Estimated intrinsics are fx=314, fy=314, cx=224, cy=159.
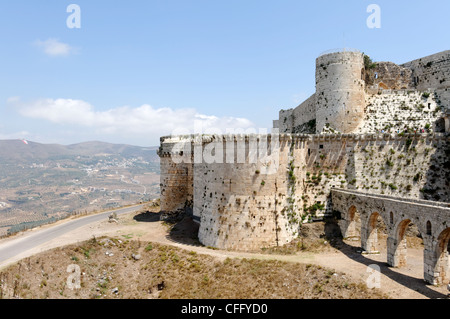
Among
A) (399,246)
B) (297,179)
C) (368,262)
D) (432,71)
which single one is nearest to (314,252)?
(368,262)

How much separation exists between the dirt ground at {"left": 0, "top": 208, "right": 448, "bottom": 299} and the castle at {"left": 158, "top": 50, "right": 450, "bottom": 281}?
126 cm

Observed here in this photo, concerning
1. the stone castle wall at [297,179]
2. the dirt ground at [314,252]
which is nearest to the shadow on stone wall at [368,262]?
the dirt ground at [314,252]

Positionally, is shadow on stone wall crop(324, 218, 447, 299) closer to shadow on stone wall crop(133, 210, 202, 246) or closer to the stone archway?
the stone archway

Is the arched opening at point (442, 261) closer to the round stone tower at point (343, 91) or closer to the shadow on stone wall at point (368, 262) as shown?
the shadow on stone wall at point (368, 262)

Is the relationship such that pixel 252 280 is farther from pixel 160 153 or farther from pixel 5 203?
pixel 5 203

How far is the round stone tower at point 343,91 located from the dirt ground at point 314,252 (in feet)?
46.9

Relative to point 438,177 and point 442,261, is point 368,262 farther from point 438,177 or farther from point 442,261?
point 438,177

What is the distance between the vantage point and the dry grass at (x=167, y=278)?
68.9ft

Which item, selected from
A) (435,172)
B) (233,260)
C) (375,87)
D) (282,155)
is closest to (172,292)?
(233,260)

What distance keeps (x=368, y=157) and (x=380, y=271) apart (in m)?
14.0

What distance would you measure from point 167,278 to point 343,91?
29038 mm

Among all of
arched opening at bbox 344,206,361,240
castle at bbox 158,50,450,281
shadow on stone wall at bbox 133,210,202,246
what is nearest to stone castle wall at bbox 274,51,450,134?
castle at bbox 158,50,450,281

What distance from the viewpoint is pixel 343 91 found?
125ft

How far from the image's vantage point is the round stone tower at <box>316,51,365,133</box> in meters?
38.0
